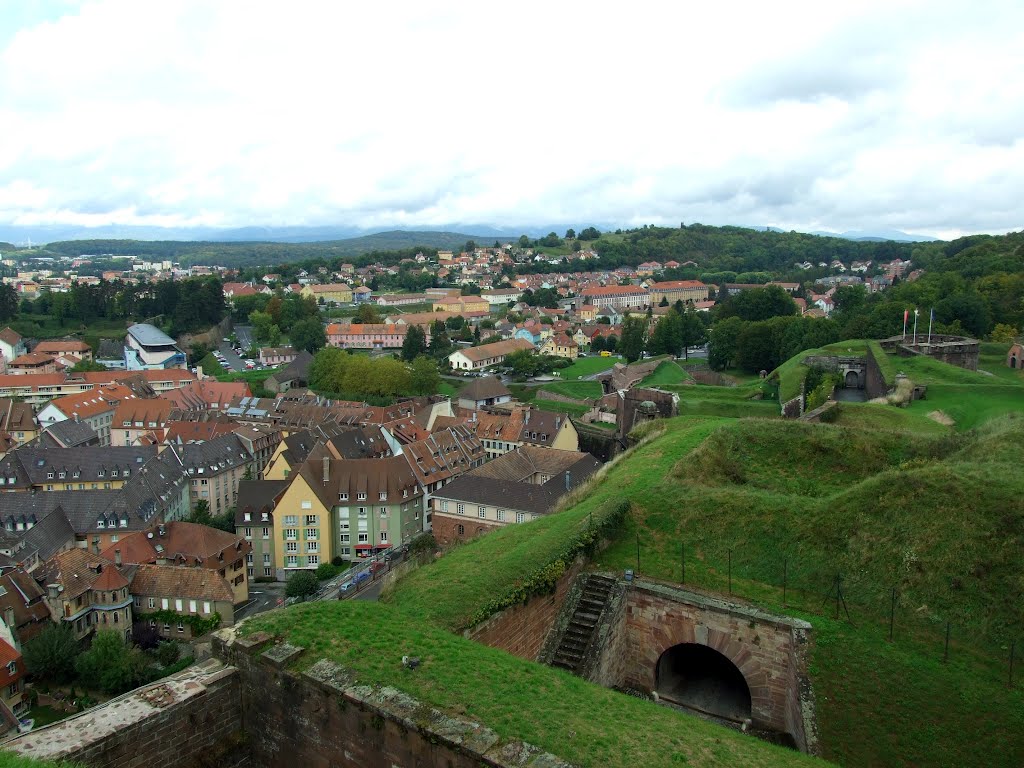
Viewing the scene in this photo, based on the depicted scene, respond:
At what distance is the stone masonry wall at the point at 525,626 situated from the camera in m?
11.0

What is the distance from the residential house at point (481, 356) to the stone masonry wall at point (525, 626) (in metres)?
68.9

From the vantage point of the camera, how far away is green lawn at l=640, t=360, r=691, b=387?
54300mm

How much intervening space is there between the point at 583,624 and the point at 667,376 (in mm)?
46463

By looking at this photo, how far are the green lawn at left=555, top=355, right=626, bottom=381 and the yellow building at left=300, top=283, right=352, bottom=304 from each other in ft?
221

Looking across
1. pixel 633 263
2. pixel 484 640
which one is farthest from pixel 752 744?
pixel 633 263

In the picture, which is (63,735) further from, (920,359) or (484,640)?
(920,359)

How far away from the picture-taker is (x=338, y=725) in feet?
27.2

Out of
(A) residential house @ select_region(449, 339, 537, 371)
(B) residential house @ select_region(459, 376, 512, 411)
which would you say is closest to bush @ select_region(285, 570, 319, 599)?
(B) residential house @ select_region(459, 376, 512, 411)

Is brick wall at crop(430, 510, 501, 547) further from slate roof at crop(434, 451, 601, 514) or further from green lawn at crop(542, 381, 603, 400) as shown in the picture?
green lawn at crop(542, 381, 603, 400)

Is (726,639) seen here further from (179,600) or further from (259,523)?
(259,523)

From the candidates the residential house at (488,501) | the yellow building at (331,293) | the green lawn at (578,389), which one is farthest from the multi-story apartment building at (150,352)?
the residential house at (488,501)

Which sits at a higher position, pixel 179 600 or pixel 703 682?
pixel 703 682

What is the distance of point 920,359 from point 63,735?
1496 inches

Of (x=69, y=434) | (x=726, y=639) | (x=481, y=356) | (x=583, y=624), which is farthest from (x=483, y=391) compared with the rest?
(x=726, y=639)
